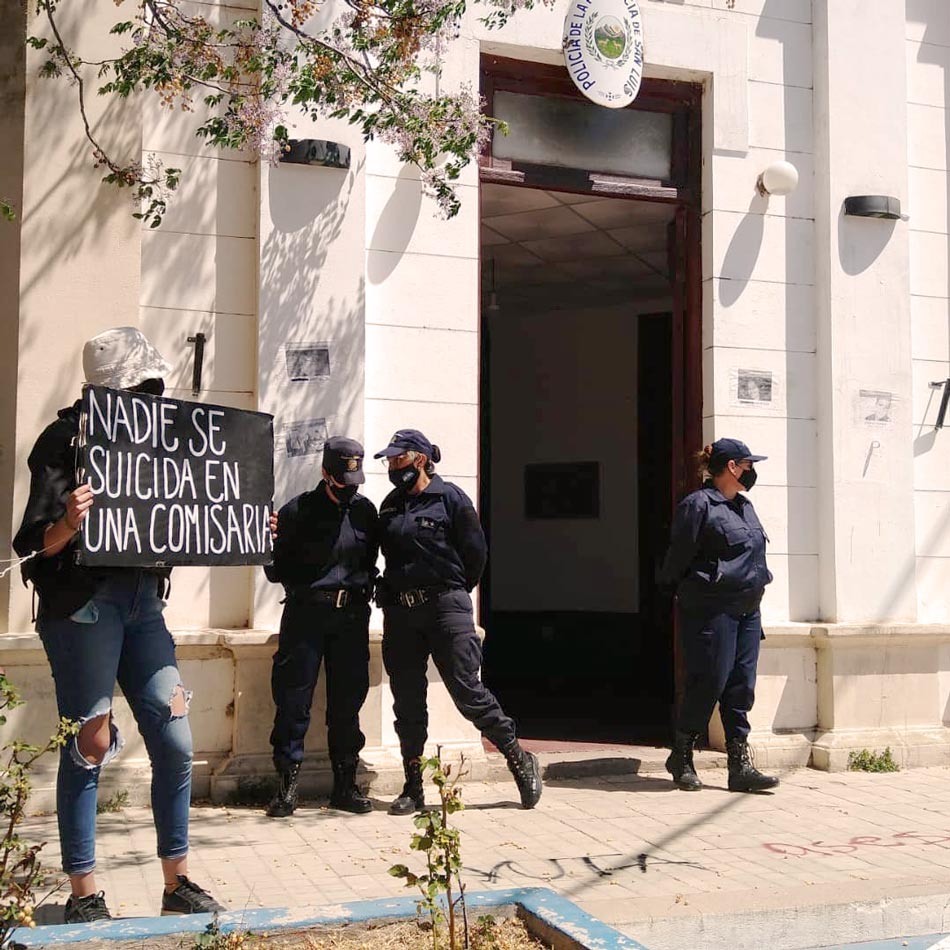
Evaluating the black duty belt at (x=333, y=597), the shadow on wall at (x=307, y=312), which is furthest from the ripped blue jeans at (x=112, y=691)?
the shadow on wall at (x=307, y=312)

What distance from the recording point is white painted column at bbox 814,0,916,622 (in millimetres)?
7750

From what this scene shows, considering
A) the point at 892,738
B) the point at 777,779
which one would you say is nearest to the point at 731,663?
the point at 777,779

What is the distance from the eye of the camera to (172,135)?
6730 millimetres

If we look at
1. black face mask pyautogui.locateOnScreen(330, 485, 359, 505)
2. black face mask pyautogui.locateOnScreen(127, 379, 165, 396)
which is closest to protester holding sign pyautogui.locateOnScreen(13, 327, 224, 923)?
black face mask pyautogui.locateOnScreen(127, 379, 165, 396)

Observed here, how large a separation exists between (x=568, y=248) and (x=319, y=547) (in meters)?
5.06

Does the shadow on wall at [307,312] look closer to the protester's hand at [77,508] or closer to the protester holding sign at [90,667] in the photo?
the protester holding sign at [90,667]

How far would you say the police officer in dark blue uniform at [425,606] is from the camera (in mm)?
6152

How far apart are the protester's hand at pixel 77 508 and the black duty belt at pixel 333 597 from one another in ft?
7.39

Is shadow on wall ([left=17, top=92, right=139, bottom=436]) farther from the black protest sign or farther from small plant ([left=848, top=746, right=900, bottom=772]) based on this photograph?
small plant ([left=848, top=746, right=900, bottom=772])

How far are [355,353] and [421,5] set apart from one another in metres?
1.88

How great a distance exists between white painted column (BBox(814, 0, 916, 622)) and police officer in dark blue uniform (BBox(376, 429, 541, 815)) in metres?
2.67

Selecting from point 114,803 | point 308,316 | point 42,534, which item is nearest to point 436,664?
point 114,803

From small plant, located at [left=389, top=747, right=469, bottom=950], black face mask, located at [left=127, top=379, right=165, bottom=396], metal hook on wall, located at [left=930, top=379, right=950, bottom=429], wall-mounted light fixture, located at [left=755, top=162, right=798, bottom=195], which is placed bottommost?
small plant, located at [left=389, top=747, right=469, bottom=950]

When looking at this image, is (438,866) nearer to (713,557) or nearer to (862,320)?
(713,557)
